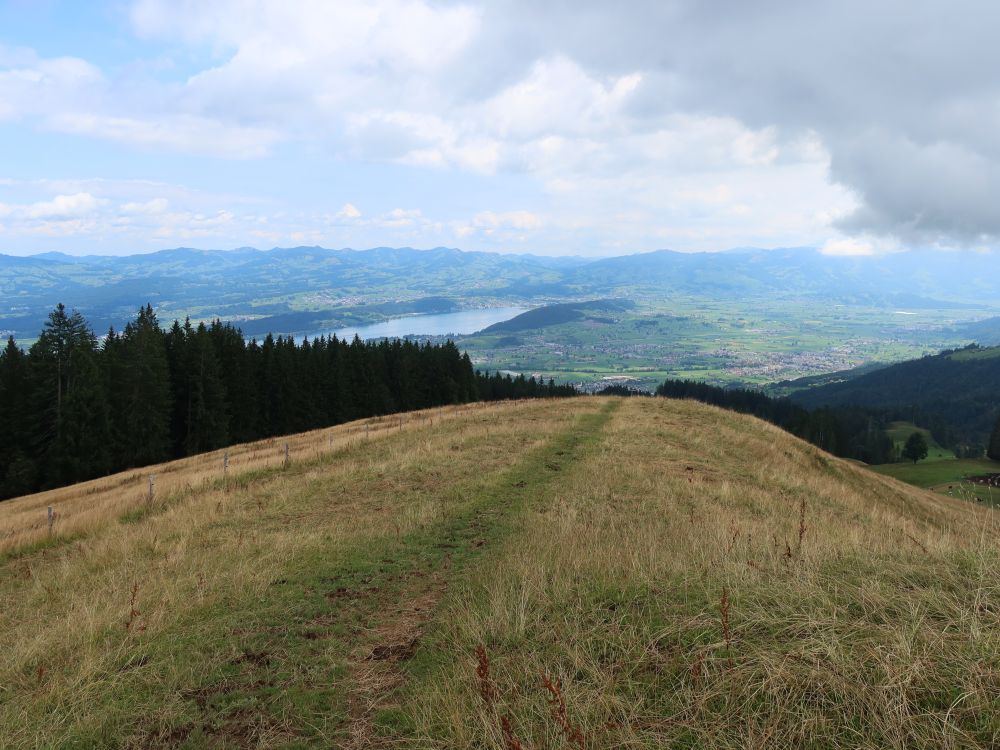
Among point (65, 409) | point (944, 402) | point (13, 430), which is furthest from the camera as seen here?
point (944, 402)

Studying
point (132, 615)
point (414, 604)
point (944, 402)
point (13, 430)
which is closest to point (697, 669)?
point (414, 604)

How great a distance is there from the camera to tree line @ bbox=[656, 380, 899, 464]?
97438 millimetres

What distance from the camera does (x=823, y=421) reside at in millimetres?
98375

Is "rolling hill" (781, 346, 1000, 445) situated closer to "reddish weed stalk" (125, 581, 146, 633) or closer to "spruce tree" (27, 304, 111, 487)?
"spruce tree" (27, 304, 111, 487)

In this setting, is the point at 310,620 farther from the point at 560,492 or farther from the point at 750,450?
the point at 750,450

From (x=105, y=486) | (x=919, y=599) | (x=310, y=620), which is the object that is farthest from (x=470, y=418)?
(x=919, y=599)

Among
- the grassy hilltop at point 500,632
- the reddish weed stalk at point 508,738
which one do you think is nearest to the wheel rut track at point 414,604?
the grassy hilltop at point 500,632

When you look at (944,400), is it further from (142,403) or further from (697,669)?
(697,669)

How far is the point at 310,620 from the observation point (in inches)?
305

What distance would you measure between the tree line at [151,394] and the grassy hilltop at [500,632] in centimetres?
4063

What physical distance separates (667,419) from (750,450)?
6103 millimetres

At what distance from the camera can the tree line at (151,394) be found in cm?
4553

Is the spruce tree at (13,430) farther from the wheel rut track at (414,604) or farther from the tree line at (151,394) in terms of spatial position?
the wheel rut track at (414,604)

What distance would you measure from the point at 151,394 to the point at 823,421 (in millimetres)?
109005
